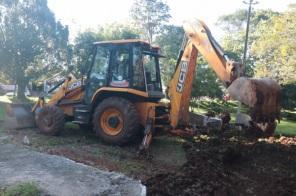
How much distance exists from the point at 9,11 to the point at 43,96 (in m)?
13.6

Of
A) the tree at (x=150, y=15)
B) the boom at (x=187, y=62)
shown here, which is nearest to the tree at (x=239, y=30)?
the tree at (x=150, y=15)

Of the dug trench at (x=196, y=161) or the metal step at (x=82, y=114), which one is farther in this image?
the metal step at (x=82, y=114)

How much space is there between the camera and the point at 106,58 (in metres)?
10.3

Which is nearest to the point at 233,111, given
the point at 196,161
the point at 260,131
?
the point at 260,131

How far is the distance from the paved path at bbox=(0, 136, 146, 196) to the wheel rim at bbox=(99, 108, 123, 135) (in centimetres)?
252

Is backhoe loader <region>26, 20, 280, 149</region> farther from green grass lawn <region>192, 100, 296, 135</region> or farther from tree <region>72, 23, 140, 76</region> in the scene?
tree <region>72, 23, 140, 76</region>

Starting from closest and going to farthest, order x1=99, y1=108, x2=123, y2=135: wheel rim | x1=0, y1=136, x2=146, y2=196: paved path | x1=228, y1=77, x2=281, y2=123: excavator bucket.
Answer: x1=0, y1=136, x2=146, y2=196: paved path → x1=228, y1=77, x2=281, y2=123: excavator bucket → x1=99, y1=108, x2=123, y2=135: wheel rim

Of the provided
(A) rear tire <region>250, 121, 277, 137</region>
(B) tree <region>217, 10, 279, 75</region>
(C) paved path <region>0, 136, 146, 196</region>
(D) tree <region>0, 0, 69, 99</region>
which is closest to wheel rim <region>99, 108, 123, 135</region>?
(C) paved path <region>0, 136, 146, 196</region>

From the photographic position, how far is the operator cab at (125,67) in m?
9.87

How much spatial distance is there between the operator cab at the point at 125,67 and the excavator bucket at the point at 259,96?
8.21 ft

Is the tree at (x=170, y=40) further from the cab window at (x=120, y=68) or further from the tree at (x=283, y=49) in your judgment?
the cab window at (x=120, y=68)

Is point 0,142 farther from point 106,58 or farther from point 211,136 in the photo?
point 211,136

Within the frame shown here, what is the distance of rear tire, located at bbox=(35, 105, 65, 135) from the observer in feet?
35.2

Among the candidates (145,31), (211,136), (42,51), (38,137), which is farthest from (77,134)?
(145,31)
